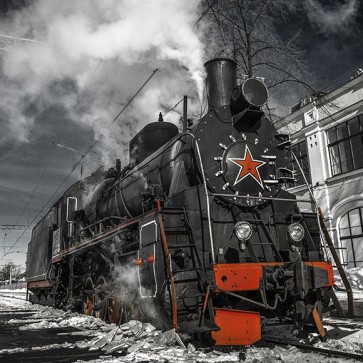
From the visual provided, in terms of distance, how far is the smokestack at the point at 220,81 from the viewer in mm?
6188

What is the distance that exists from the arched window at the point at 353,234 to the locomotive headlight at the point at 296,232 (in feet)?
33.7

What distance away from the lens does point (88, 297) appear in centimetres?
880

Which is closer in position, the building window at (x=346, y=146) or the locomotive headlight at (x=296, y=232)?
the locomotive headlight at (x=296, y=232)

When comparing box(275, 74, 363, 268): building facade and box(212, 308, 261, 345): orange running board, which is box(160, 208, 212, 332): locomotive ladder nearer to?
box(212, 308, 261, 345): orange running board

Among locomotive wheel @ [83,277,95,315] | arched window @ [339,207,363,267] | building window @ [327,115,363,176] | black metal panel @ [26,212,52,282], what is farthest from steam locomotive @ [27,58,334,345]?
building window @ [327,115,363,176]

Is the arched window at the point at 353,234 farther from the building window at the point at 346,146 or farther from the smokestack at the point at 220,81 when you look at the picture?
the smokestack at the point at 220,81

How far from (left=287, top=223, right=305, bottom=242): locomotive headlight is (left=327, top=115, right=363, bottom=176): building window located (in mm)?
10645

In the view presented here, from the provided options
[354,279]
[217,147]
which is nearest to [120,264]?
[217,147]

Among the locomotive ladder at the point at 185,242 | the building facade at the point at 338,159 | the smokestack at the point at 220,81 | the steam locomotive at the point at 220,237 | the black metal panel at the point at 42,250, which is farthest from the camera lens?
the building facade at the point at 338,159

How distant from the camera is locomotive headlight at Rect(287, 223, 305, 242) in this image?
5.34 m

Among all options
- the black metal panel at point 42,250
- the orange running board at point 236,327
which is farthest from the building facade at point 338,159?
the orange running board at point 236,327

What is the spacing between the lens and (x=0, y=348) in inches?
210

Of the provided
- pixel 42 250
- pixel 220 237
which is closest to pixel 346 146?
pixel 42 250

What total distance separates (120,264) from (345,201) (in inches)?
428
